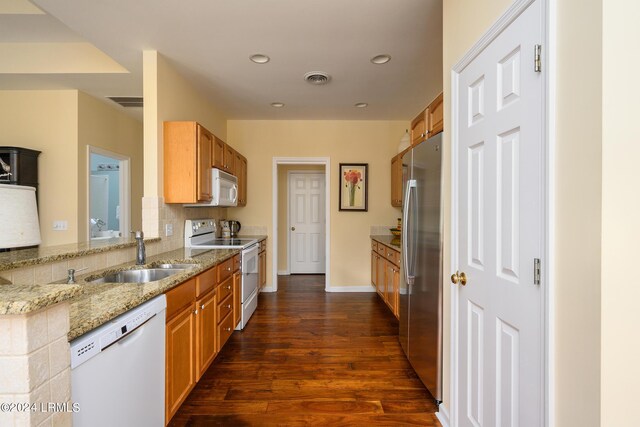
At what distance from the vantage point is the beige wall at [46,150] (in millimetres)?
3340

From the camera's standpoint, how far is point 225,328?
2551mm

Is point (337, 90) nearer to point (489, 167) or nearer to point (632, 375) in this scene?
point (489, 167)

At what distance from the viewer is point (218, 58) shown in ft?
8.83

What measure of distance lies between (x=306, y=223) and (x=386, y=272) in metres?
2.68

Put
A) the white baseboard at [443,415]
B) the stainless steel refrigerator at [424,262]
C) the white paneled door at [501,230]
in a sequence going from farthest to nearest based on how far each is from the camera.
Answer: the stainless steel refrigerator at [424,262] < the white baseboard at [443,415] < the white paneled door at [501,230]

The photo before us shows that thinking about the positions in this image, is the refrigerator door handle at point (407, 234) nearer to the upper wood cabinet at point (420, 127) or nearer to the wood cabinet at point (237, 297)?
the upper wood cabinet at point (420, 127)

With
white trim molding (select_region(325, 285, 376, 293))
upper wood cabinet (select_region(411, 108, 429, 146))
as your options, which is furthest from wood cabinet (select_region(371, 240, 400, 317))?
upper wood cabinet (select_region(411, 108, 429, 146))

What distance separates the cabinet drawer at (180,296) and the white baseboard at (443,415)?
1694mm

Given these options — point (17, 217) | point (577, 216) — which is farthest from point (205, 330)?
point (577, 216)

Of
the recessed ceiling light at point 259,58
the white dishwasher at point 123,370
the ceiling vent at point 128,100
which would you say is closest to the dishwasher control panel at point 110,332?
the white dishwasher at point 123,370

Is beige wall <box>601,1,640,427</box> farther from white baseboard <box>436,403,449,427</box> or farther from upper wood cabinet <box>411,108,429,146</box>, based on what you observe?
upper wood cabinet <box>411,108,429,146</box>

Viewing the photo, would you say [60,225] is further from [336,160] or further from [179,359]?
[336,160]

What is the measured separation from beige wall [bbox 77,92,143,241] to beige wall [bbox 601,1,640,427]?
14.4ft

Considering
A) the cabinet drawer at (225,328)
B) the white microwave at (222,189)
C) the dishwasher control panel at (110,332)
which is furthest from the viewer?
the white microwave at (222,189)
